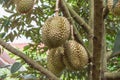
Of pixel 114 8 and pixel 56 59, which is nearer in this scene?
pixel 114 8

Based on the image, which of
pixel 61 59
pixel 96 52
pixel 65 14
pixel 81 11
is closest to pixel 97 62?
pixel 96 52

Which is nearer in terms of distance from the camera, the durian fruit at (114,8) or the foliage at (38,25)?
the durian fruit at (114,8)

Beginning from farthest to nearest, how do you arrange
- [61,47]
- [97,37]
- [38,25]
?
[38,25], [61,47], [97,37]

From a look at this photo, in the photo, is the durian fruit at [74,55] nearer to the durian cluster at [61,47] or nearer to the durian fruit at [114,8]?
the durian cluster at [61,47]

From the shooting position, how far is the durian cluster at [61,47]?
0.68 metres

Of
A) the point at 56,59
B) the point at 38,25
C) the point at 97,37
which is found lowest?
the point at 38,25

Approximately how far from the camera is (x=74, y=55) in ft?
2.53

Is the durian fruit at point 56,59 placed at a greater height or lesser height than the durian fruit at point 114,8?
lesser

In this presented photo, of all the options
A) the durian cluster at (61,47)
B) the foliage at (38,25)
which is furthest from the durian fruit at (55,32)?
the foliage at (38,25)

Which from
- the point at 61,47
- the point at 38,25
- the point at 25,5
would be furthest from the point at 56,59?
the point at 38,25

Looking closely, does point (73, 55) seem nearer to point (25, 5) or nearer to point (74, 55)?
point (74, 55)

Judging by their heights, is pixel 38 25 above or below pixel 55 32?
below

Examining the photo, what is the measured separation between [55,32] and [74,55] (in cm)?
12

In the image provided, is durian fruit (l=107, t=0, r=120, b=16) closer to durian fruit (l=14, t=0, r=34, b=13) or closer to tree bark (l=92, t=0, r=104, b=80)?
tree bark (l=92, t=0, r=104, b=80)
